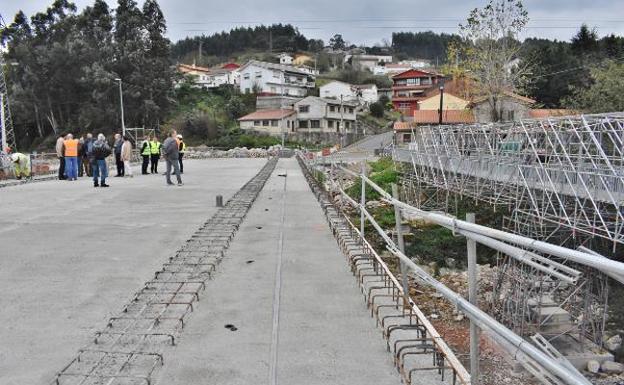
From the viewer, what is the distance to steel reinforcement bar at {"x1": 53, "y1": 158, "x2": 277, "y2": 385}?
3330mm

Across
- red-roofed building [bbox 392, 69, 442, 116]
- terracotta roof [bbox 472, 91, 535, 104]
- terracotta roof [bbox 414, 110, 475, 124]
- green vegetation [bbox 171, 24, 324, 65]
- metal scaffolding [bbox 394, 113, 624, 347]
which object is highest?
green vegetation [bbox 171, 24, 324, 65]

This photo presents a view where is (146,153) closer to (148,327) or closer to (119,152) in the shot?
(119,152)

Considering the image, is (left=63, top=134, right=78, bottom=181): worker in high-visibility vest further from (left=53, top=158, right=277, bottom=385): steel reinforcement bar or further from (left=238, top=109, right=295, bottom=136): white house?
(left=238, top=109, right=295, bottom=136): white house

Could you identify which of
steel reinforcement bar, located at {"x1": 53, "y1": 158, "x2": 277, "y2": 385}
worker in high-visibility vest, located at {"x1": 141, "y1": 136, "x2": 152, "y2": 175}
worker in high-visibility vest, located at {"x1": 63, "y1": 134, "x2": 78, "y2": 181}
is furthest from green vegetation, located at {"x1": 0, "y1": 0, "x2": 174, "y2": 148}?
steel reinforcement bar, located at {"x1": 53, "y1": 158, "x2": 277, "y2": 385}

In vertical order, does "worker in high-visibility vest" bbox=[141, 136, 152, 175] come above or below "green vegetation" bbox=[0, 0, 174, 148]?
below

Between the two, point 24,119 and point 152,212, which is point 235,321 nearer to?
point 152,212

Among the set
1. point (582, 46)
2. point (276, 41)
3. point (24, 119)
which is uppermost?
point (276, 41)

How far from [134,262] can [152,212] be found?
414cm

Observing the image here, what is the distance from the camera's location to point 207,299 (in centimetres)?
490

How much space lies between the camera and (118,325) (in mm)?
4219

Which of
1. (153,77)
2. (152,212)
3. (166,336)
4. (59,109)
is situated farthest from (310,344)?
(59,109)

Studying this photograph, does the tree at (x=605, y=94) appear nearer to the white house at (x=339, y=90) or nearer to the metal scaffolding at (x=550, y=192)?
the metal scaffolding at (x=550, y=192)

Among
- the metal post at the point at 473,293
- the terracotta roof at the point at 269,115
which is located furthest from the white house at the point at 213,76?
the metal post at the point at 473,293

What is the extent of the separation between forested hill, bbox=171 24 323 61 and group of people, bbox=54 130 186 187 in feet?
474
